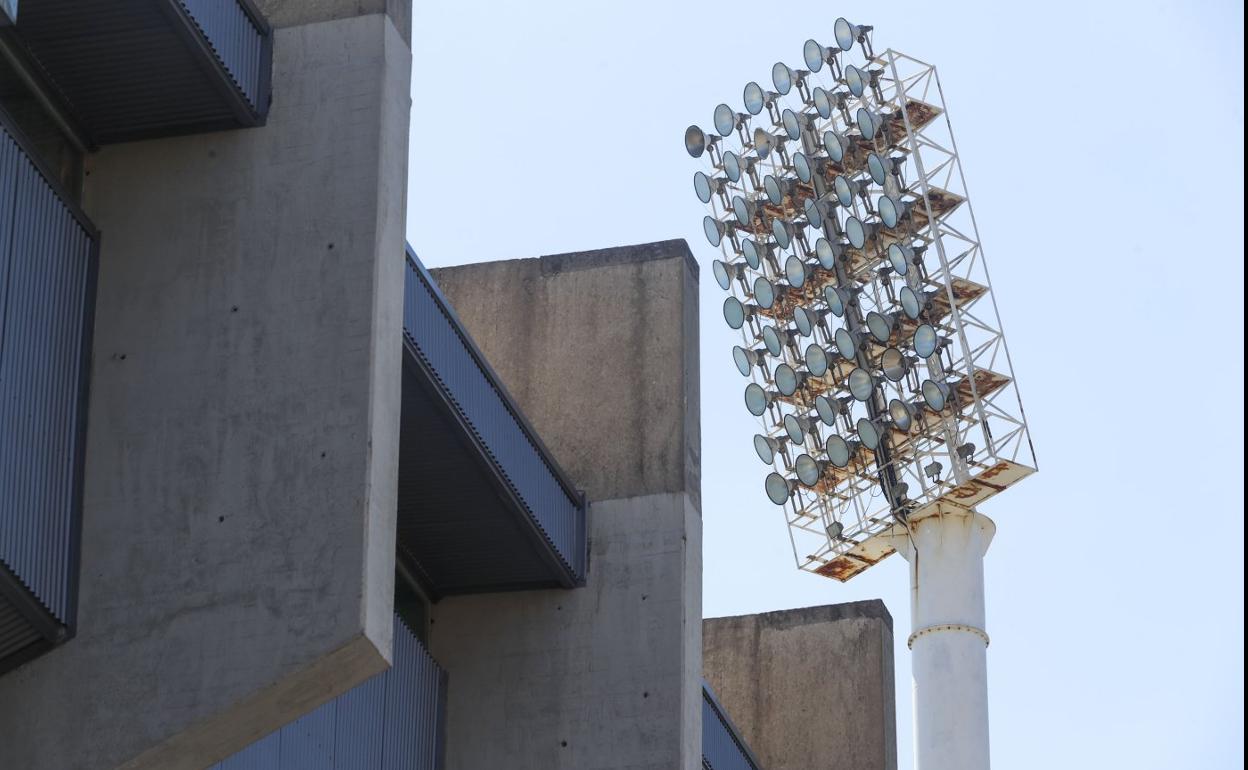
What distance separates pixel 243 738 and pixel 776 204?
99.4 ft

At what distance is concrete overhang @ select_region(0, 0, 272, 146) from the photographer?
14.6 metres

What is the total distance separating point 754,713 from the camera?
2670cm

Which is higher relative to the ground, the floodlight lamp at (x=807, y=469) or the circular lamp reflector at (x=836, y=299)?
the circular lamp reflector at (x=836, y=299)

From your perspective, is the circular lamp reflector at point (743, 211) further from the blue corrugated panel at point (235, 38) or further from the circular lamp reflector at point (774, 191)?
the blue corrugated panel at point (235, 38)

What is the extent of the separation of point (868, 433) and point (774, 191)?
465 cm

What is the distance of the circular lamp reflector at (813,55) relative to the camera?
1711 inches

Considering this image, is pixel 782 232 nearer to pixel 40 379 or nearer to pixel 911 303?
pixel 911 303

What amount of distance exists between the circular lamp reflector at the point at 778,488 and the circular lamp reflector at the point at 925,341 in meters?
3.79

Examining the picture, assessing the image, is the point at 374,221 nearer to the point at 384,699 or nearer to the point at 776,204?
the point at 384,699

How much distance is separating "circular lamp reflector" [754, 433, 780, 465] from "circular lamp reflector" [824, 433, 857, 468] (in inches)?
40.7

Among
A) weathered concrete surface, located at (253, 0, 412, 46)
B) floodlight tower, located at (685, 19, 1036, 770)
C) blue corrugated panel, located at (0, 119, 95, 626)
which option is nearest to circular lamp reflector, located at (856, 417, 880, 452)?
floodlight tower, located at (685, 19, 1036, 770)

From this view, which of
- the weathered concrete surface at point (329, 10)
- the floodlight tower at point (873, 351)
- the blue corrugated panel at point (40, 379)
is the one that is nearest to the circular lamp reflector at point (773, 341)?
the floodlight tower at point (873, 351)

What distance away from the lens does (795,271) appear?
42719mm

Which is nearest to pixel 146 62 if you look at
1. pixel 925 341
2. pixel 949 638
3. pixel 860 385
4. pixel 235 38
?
pixel 235 38
